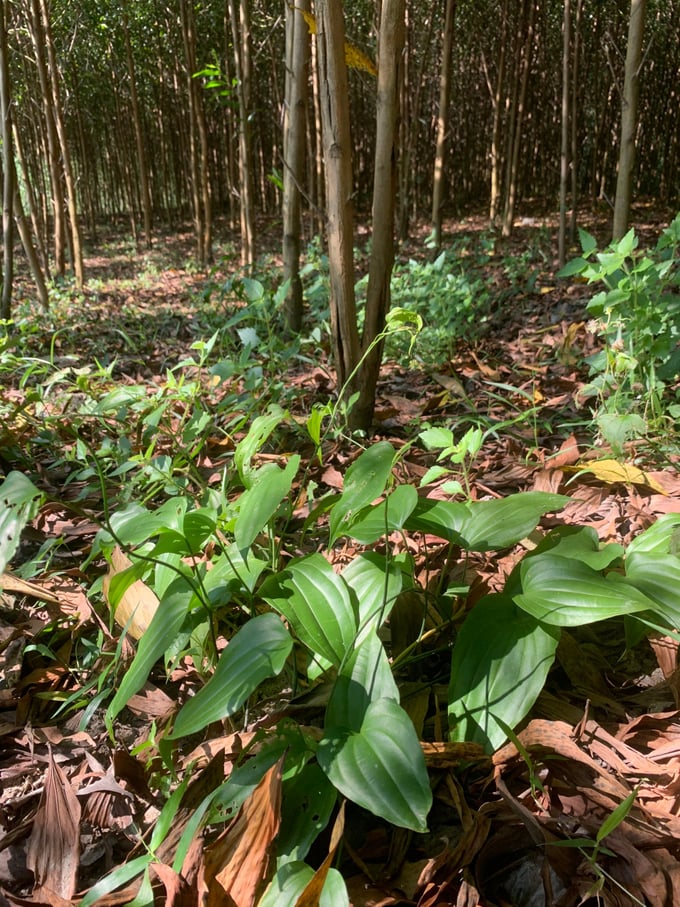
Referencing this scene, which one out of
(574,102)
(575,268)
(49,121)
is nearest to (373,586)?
(575,268)

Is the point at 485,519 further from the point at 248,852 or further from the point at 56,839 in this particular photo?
the point at 56,839

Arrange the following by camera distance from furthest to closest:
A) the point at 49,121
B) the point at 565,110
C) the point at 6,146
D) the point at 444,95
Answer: the point at 49,121
the point at 444,95
the point at 565,110
the point at 6,146

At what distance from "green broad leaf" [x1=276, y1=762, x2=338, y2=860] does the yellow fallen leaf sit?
3.46 feet

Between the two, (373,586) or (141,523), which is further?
(141,523)

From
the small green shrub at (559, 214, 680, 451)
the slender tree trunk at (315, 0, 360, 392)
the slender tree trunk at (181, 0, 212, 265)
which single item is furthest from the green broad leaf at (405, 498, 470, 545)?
the slender tree trunk at (181, 0, 212, 265)

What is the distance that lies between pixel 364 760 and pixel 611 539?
34.7 inches

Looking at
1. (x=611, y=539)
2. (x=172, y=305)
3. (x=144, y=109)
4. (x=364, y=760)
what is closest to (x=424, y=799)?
(x=364, y=760)

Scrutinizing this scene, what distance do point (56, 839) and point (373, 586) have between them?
0.56 meters

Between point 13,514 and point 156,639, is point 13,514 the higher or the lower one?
the higher one

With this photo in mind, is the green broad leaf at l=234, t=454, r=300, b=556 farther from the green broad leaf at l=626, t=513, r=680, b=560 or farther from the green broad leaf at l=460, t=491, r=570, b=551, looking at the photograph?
the green broad leaf at l=626, t=513, r=680, b=560

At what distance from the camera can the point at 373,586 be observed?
100cm

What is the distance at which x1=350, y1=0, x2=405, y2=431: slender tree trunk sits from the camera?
1755mm

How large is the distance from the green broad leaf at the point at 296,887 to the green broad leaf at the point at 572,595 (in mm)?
396

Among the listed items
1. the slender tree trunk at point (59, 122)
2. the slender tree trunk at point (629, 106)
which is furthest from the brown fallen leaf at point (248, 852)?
the slender tree trunk at point (59, 122)
